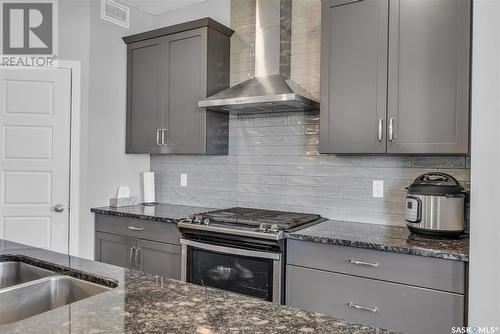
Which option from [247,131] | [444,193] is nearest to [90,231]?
[247,131]

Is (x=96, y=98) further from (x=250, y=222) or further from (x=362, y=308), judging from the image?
(x=362, y=308)

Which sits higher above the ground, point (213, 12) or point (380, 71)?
point (213, 12)

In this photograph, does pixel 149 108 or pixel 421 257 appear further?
pixel 149 108

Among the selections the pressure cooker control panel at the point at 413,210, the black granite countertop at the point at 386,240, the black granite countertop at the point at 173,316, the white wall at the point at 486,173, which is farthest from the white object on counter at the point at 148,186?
the white wall at the point at 486,173

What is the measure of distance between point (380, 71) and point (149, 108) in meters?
1.99

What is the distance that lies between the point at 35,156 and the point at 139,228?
1036mm

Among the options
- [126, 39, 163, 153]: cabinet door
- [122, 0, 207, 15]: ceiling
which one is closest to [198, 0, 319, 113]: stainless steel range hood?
[126, 39, 163, 153]: cabinet door

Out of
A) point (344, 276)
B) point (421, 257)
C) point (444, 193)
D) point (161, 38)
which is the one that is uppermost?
point (161, 38)

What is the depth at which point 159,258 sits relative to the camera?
9.55 ft

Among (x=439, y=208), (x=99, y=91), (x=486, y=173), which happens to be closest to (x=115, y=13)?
(x=99, y=91)

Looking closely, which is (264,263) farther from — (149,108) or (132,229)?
(149,108)

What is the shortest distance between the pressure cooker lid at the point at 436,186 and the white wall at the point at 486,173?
32 cm

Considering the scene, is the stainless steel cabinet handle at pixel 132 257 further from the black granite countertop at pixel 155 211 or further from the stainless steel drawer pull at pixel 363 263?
the stainless steel drawer pull at pixel 363 263

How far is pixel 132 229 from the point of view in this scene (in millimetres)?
3066
